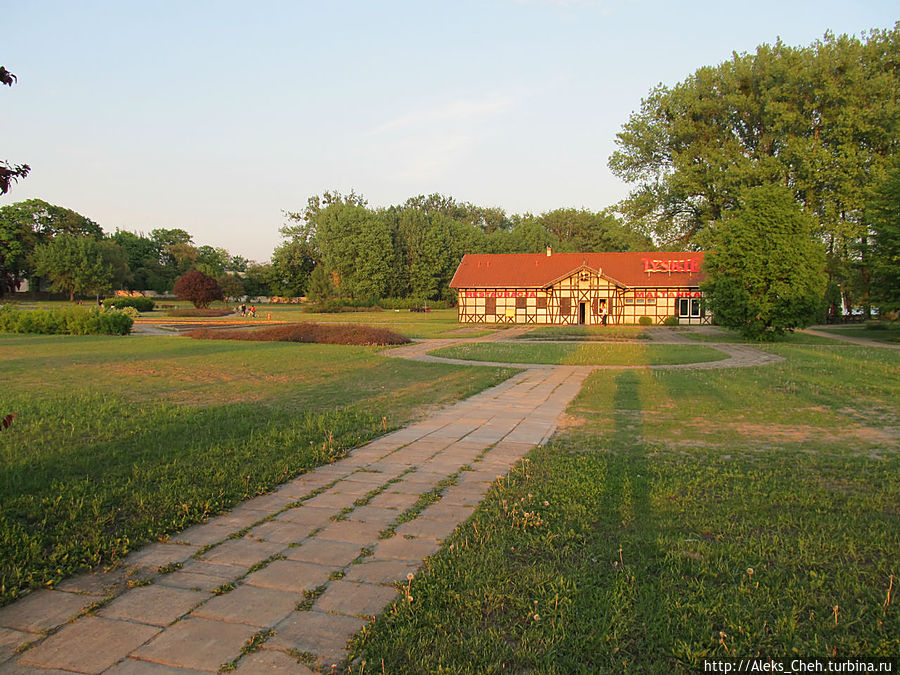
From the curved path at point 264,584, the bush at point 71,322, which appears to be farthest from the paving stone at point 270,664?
the bush at point 71,322

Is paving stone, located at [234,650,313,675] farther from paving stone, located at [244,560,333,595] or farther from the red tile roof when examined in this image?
the red tile roof

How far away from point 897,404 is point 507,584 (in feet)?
30.8

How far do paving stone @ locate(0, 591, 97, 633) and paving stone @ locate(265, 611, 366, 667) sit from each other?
1149 millimetres

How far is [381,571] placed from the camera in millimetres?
3396

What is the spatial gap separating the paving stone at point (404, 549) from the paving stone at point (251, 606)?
677 mm

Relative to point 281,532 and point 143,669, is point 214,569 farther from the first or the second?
point 143,669

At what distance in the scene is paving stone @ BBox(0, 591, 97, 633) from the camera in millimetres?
2832

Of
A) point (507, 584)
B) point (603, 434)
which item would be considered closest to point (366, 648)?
point (507, 584)

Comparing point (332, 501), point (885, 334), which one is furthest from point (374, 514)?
point (885, 334)

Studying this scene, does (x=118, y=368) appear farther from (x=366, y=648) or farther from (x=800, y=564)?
(x=800, y=564)

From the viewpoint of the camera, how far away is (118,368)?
13875 mm

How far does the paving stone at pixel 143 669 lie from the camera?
2.44 m

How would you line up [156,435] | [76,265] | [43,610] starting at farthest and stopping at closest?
[76,265], [156,435], [43,610]

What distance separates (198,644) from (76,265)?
71658mm
